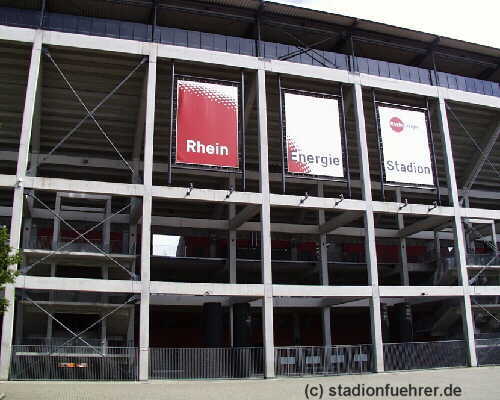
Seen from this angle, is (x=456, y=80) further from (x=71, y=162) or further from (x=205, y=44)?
(x=71, y=162)

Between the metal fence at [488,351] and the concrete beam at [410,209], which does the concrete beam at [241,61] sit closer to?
the concrete beam at [410,209]

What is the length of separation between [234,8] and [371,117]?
11.0 meters

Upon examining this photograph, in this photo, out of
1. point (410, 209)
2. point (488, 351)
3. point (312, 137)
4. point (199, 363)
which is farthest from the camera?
point (410, 209)

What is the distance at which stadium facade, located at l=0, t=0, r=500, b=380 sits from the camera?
23.0 metres

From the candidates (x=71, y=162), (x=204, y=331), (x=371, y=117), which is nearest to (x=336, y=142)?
(x=371, y=117)

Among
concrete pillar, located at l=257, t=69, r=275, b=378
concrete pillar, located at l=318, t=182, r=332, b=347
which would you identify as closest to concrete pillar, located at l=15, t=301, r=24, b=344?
concrete pillar, located at l=257, t=69, r=275, b=378

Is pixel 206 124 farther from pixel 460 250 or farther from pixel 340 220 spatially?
pixel 460 250

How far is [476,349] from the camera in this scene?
27.2 meters

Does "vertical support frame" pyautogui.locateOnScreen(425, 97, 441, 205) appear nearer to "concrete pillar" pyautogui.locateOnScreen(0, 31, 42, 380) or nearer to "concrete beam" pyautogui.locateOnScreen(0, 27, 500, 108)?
"concrete beam" pyautogui.locateOnScreen(0, 27, 500, 108)

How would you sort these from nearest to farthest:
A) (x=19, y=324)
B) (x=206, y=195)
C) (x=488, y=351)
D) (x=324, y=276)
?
(x=206, y=195), (x=19, y=324), (x=488, y=351), (x=324, y=276)

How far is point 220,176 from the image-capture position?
103ft

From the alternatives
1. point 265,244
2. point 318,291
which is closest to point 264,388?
point 318,291

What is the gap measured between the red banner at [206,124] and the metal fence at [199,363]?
8.59 metres

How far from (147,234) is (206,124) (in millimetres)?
6126
